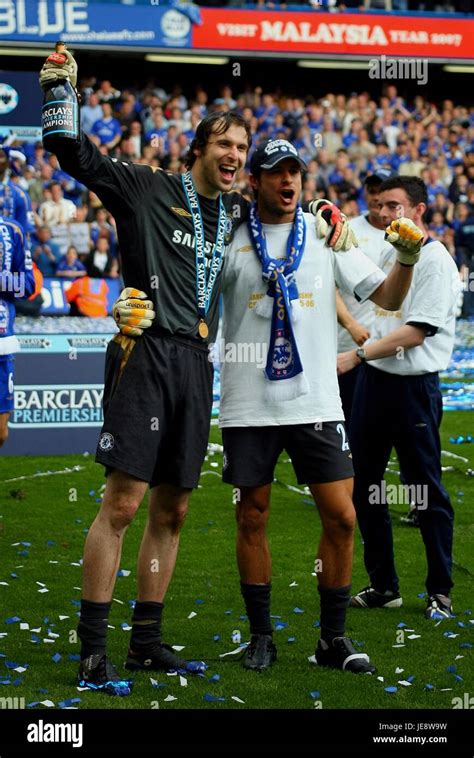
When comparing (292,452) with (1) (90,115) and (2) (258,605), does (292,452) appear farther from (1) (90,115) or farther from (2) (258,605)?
(1) (90,115)

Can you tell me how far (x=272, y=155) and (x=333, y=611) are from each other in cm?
197

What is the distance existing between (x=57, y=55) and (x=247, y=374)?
1.56 metres

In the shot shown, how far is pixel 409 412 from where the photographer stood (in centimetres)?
634

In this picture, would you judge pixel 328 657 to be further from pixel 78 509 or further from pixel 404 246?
pixel 78 509

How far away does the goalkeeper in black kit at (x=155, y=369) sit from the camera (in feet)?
15.8

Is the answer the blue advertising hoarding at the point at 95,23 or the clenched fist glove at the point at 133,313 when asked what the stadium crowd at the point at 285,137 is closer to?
the blue advertising hoarding at the point at 95,23

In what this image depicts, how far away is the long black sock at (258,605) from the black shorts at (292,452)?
18.3 inches

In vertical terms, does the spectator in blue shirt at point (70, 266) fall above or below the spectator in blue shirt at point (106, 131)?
below

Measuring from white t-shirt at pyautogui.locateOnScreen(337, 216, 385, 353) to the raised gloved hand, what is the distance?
3.42 m

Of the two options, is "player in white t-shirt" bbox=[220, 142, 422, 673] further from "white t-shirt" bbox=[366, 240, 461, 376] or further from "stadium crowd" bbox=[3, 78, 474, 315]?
"stadium crowd" bbox=[3, 78, 474, 315]

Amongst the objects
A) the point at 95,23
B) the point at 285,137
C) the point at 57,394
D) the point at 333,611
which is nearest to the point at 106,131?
the point at 285,137

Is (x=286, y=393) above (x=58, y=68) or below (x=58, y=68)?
Answer: below

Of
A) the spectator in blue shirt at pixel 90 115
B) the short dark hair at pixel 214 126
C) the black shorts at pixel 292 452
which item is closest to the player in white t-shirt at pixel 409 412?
the black shorts at pixel 292 452

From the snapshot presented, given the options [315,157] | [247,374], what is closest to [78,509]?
[247,374]
